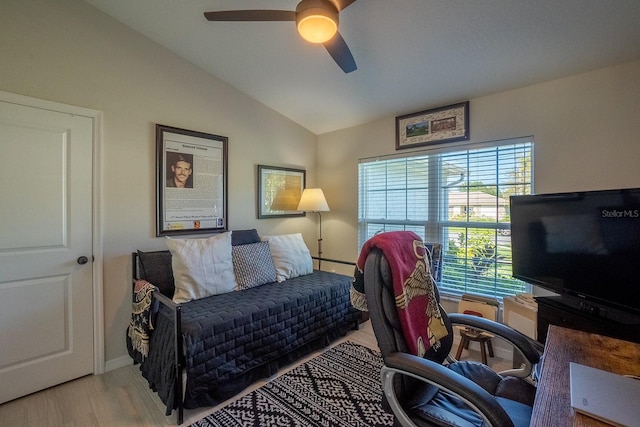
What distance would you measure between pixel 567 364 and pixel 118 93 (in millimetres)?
3120

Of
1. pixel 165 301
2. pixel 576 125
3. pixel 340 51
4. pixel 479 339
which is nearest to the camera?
pixel 340 51

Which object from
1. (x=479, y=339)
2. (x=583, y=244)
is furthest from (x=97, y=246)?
(x=583, y=244)

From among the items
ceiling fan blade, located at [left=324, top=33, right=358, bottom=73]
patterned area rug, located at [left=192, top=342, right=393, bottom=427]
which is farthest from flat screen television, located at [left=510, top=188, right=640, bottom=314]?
ceiling fan blade, located at [left=324, top=33, right=358, bottom=73]

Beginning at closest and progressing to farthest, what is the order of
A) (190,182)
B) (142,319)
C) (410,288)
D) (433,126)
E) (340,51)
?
1. (410,288)
2. (340,51)
3. (142,319)
4. (190,182)
5. (433,126)

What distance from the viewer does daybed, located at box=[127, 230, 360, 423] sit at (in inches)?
67.6

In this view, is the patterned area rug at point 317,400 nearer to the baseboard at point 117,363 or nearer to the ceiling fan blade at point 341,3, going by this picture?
the baseboard at point 117,363

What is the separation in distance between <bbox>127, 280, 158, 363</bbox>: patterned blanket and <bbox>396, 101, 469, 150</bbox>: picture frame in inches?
105

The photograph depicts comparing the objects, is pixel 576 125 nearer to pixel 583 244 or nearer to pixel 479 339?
pixel 583 244

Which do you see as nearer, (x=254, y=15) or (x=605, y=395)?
(x=605, y=395)

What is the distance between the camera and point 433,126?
283 cm

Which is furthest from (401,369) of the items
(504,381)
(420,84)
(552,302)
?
(420,84)

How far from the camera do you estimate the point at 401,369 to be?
40.8 inches

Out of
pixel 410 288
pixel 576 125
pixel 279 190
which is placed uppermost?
pixel 576 125

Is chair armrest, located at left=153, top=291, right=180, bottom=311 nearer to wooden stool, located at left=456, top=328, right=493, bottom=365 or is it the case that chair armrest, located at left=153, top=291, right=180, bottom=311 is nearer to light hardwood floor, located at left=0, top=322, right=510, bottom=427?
light hardwood floor, located at left=0, top=322, right=510, bottom=427
